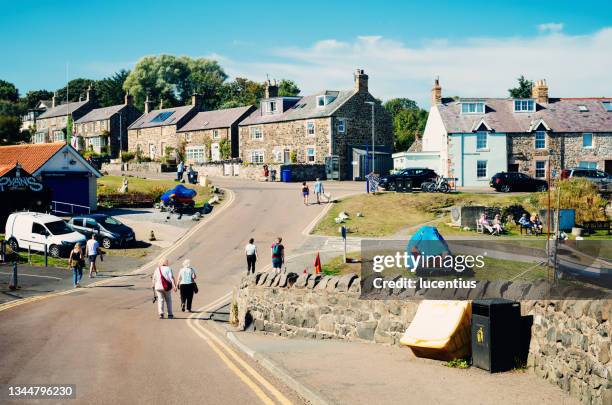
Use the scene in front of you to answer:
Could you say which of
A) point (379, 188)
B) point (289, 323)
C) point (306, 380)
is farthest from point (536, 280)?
point (379, 188)

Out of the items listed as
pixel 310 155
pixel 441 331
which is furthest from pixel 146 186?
pixel 441 331

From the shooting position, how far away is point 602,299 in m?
9.09

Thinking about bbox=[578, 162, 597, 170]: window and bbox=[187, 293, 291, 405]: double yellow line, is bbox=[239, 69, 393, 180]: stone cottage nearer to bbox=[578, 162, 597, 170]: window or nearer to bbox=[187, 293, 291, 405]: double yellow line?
bbox=[578, 162, 597, 170]: window

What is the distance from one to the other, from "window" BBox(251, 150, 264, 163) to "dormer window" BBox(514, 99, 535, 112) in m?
26.8

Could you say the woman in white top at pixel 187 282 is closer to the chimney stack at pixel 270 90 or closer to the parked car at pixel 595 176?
the parked car at pixel 595 176

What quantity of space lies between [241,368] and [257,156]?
204 ft

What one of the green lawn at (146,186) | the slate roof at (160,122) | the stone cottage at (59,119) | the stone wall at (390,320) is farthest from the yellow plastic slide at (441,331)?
the stone cottage at (59,119)

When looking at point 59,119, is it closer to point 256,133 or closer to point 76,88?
point 76,88

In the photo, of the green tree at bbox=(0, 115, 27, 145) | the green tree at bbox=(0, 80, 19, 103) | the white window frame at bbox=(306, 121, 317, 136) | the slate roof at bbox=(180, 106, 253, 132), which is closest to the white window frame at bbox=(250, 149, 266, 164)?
the slate roof at bbox=(180, 106, 253, 132)

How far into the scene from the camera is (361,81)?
6694 centimetres

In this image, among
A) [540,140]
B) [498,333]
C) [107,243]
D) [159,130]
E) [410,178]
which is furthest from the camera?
[159,130]

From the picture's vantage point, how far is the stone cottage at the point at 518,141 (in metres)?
57.5

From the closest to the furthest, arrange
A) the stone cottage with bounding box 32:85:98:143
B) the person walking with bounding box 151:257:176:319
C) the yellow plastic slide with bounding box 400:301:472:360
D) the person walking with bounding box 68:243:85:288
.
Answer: the yellow plastic slide with bounding box 400:301:472:360 → the person walking with bounding box 151:257:176:319 → the person walking with bounding box 68:243:85:288 → the stone cottage with bounding box 32:85:98:143

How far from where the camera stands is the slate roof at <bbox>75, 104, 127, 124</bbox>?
315 feet
